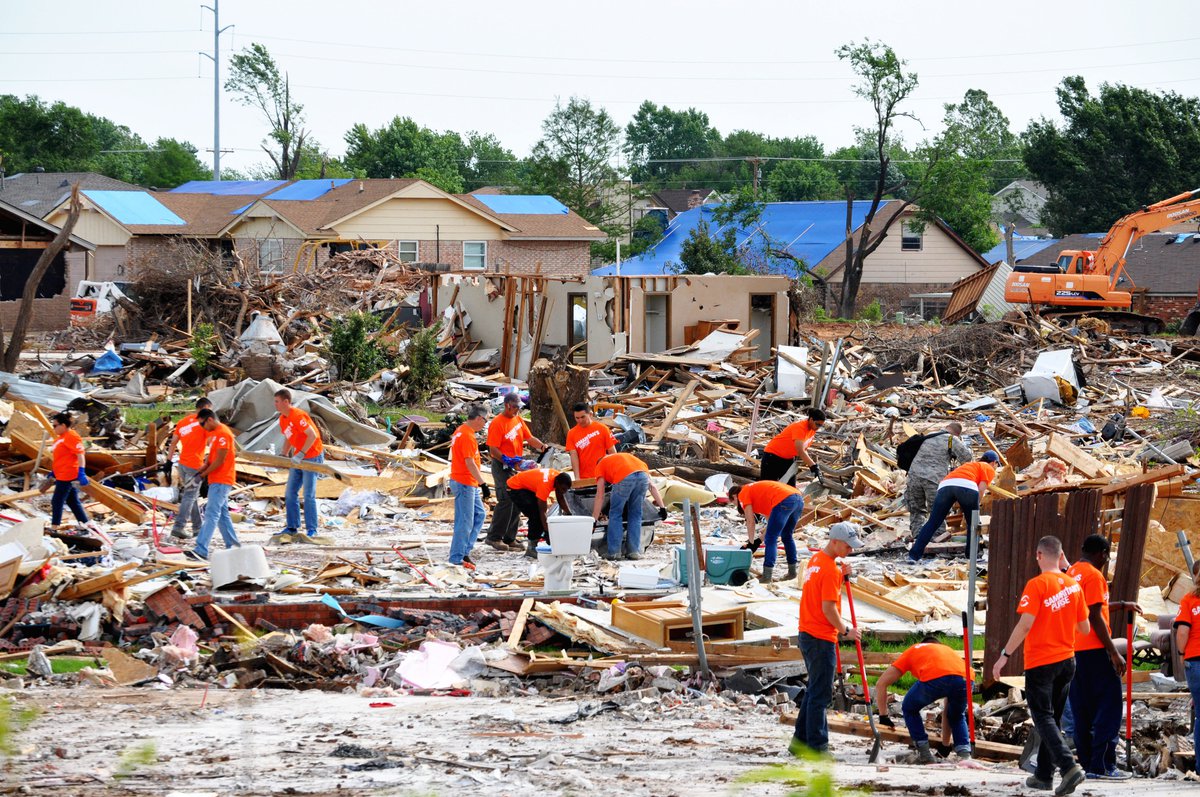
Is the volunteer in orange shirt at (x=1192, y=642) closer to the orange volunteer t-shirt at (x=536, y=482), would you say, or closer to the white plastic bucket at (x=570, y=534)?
the white plastic bucket at (x=570, y=534)

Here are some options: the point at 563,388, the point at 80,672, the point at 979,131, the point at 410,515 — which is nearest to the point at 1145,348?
the point at 563,388

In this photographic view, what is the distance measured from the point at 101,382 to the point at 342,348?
535cm

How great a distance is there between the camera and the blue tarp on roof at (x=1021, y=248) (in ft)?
203

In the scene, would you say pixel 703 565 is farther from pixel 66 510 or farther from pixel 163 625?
pixel 66 510

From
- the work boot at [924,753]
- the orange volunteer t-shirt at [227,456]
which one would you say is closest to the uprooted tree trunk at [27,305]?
the orange volunteer t-shirt at [227,456]

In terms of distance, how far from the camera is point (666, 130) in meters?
115

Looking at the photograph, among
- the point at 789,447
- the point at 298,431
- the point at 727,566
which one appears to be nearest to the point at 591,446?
the point at 789,447

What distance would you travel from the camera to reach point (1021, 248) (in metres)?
65.4

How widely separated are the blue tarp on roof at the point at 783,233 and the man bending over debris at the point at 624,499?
123ft

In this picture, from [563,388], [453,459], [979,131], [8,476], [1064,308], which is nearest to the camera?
[453,459]

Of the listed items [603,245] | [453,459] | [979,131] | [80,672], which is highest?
[979,131]

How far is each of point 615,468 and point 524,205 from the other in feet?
138

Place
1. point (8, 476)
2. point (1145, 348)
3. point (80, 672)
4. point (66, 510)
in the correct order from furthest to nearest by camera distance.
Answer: point (1145, 348), point (8, 476), point (66, 510), point (80, 672)

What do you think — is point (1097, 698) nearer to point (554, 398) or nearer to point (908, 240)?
point (554, 398)
